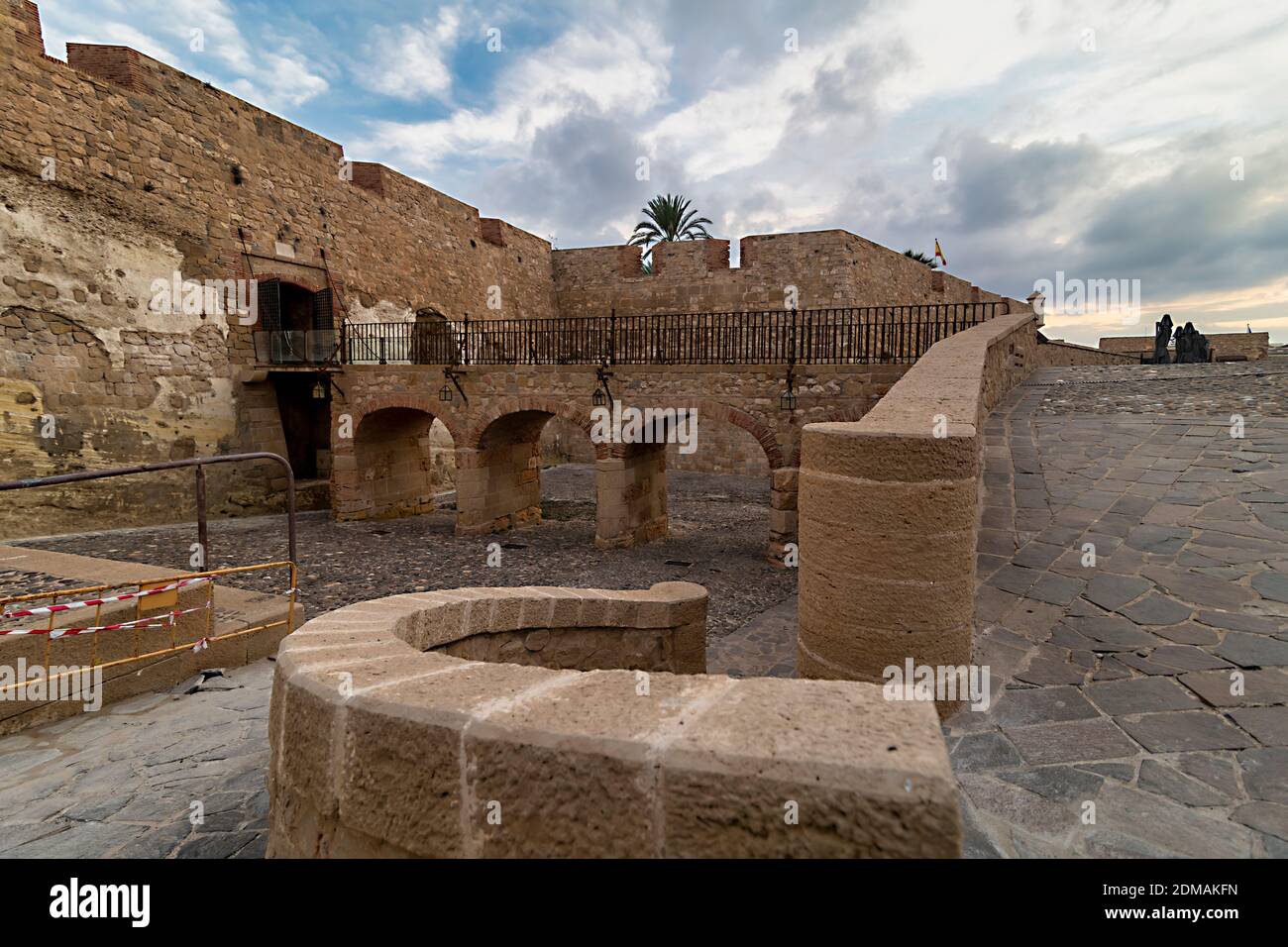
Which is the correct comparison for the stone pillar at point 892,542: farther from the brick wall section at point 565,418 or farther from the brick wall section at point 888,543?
the brick wall section at point 565,418

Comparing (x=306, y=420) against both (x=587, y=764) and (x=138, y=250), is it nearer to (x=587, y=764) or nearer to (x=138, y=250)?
(x=138, y=250)

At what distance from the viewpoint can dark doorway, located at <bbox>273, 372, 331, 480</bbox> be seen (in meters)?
14.4

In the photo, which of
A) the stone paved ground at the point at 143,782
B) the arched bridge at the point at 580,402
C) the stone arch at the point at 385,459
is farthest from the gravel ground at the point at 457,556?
the stone paved ground at the point at 143,782

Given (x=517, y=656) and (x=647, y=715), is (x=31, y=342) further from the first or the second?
(x=647, y=715)

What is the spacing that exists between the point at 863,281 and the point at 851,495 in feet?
60.1

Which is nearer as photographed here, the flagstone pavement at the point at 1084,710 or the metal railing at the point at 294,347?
the flagstone pavement at the point at 1084,710

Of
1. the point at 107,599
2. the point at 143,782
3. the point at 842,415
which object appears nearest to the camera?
the point at 143,782

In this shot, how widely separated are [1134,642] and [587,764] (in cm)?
342

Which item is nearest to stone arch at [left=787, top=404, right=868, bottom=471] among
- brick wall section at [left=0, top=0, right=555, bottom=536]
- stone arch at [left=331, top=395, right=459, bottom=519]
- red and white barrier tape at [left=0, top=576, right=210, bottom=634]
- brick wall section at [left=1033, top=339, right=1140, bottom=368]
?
brick wall section at [left=1033, top=339, right=1140, bottom=368]

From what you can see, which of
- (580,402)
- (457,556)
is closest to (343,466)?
(457,556)

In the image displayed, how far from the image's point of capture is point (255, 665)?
5.24 metres

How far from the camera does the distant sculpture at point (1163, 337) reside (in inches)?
774

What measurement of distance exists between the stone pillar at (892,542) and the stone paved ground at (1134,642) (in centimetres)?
44

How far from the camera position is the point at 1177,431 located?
6664mm
